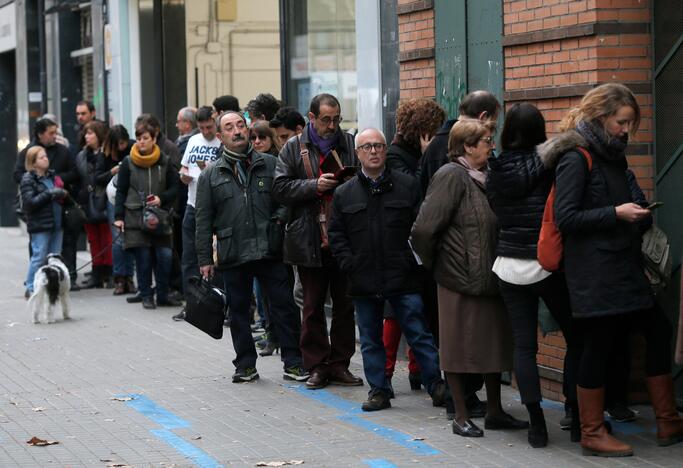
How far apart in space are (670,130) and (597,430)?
79.2 inches

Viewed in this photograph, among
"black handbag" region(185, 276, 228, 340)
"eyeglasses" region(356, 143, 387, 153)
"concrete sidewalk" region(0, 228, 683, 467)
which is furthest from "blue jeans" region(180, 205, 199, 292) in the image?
"eyeglasses" region(356, 143, 387, 153)

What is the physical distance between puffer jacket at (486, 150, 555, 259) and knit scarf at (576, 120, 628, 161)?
0.24m

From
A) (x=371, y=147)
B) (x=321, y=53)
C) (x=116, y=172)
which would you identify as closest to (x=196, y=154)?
(x=321, y=53)

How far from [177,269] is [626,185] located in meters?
8.18

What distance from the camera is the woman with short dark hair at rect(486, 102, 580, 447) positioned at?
7.33 m

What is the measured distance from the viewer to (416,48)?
414 inches

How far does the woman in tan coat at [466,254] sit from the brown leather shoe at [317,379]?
1840 millimetres

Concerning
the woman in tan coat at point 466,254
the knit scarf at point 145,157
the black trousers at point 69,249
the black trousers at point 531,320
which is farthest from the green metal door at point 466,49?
the black trousers at point 69,249

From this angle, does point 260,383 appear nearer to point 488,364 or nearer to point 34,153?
point 488,364

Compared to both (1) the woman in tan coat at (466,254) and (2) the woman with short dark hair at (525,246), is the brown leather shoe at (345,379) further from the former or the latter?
(2) the woman with short dark hair at (525,246)

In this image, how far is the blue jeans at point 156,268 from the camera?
1410cm

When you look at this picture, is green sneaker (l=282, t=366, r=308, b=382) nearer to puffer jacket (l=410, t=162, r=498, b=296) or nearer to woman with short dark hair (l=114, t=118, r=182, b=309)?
puffer jacket (l=410, t=162, r=498, b=296)

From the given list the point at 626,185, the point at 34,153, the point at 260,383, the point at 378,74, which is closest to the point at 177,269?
the point at 34,153

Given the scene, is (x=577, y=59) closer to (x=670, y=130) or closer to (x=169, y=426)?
(x=670, y=130)
